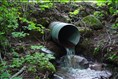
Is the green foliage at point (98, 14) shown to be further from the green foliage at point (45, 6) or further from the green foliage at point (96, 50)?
the green foliage at point (96, 50)

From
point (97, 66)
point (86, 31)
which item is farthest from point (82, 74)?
point (86, 31)

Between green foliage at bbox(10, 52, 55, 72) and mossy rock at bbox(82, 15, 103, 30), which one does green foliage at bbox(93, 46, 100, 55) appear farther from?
green foliage at bbox(10, 52, 55, 72)

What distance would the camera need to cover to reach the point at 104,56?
6469 millimetres

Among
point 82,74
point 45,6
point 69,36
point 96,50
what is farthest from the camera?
point 69,36

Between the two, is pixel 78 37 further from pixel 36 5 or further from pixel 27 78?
pixel 27 78

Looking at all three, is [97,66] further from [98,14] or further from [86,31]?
[98,14]

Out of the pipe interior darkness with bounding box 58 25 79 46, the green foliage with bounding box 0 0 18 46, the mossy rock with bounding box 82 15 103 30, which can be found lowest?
the pipe interior darkness with bounding box 58 25 79 46

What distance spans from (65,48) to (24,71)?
9.55 feet

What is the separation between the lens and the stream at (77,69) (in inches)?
222

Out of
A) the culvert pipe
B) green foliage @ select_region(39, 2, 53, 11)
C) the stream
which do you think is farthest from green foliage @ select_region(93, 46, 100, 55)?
green foliage @ select_region(39, 2, 53, 11)

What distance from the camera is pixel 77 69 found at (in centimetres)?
628

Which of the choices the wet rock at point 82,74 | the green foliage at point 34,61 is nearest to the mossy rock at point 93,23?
the wet rock at point 82,74

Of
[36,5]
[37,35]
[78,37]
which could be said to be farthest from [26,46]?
[36,5]

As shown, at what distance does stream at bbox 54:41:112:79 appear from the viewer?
5.64 metres
